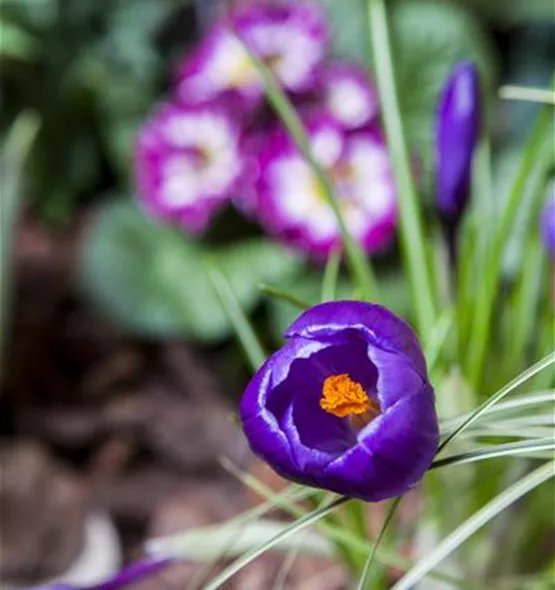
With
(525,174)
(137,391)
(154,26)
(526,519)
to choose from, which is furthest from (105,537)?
(154,26)

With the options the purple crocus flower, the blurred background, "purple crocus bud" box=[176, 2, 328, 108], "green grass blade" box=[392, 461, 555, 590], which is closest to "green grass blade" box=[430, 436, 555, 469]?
"green grass blade" box=[392, 461, 555, 590]

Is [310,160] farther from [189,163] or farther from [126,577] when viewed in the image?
[189,163]

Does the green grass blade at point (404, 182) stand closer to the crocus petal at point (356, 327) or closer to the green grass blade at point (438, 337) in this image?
the green grass blade at point (438, 337)

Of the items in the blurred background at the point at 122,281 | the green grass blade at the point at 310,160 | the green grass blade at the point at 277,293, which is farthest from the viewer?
the blurred background at the point at 122,281

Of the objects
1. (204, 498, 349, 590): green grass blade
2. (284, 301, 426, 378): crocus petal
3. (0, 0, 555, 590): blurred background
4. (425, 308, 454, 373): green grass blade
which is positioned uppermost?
(284, 301, 426, 378): crocus petal

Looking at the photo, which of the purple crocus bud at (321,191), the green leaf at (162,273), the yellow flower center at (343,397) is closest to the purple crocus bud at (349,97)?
the purple crocus bud at (321,191)

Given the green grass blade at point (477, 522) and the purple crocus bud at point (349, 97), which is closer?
the green grass blade at point (477, 522)

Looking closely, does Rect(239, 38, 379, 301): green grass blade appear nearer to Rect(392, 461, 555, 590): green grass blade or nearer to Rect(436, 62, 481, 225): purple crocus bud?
Rect(436, 62, 481, 225): purple crocus bud
